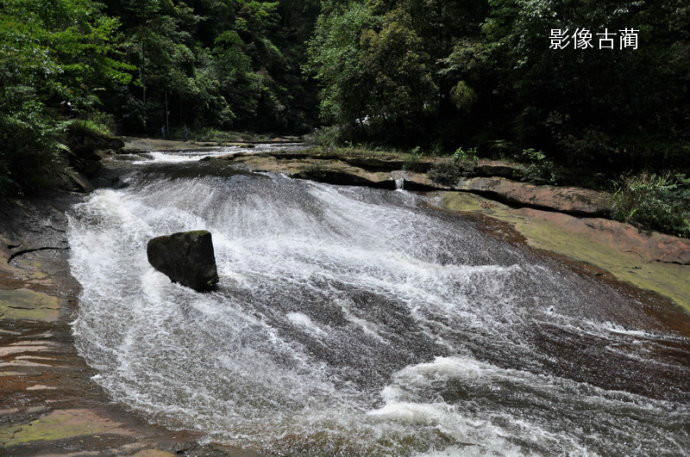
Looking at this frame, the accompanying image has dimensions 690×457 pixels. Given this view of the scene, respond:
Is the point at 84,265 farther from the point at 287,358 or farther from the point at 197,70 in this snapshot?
the point at 197,70

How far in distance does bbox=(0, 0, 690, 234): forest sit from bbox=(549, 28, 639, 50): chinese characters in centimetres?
10

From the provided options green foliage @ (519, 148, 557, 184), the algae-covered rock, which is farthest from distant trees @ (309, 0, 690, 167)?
the algae-covered rock

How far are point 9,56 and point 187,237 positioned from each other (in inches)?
221

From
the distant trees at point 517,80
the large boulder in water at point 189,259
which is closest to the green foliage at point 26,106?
the large boulder in water at point 189,259

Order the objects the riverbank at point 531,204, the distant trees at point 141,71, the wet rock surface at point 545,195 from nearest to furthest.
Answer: the distant trees at point 141,71 < the riverbank at point 531,204 < the wet rock surface at point 545,195

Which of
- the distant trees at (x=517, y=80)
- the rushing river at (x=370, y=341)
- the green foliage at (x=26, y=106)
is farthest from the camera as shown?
the distant trees at (x=517, y=80)

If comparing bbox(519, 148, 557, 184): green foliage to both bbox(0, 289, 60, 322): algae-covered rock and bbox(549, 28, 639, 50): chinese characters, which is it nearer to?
bbox(549, 28, 639, 50): chinese characters

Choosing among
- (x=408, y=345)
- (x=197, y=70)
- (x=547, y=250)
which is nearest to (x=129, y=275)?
(x=408, y=345)

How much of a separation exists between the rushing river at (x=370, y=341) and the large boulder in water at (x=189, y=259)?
25 centimetres

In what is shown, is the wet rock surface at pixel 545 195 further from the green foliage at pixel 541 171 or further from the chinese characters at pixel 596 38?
the chinese characters at pixel 596 38

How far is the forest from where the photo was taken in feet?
29.3

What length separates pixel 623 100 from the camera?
1199 cm

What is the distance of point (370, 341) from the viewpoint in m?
5.12

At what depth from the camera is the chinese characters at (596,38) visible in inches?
445
